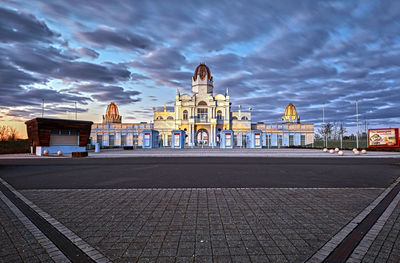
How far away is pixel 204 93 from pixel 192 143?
682 inches

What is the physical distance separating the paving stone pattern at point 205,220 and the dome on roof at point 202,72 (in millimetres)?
69736

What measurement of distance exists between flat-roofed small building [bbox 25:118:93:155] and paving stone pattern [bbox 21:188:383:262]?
82.7 ft

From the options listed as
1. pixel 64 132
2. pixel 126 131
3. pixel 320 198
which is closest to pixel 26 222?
pixel 320 198

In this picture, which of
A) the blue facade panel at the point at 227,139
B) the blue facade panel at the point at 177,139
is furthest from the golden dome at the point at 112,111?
the blue facade panel at the point at 227,139

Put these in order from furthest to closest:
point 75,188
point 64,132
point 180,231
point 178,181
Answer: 1. point 64,132
2. point 178,181
3. point 75,188
4. point 180,231

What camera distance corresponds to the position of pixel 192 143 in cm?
6569

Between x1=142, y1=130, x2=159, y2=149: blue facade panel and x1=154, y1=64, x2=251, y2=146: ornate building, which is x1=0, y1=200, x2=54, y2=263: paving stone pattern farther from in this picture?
x1=154, y1=64, x2=251, y2=146: ornate building

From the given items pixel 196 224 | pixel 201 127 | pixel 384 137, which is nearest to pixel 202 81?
pixel 201 127

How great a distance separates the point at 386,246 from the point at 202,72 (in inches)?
2938

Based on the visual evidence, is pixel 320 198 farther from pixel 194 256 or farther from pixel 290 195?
pixel 194 256

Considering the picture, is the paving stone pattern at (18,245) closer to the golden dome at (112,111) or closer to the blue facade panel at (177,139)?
the blue facade panel at (177,139)

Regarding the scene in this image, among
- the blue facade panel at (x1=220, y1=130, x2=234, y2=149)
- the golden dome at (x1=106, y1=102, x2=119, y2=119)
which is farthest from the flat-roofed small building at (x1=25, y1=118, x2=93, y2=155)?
the golden dome at (x1=106, y1=102, x2=119, y2=119)

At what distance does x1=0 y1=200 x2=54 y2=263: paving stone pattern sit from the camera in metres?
3.45

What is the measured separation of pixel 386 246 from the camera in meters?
3.81
